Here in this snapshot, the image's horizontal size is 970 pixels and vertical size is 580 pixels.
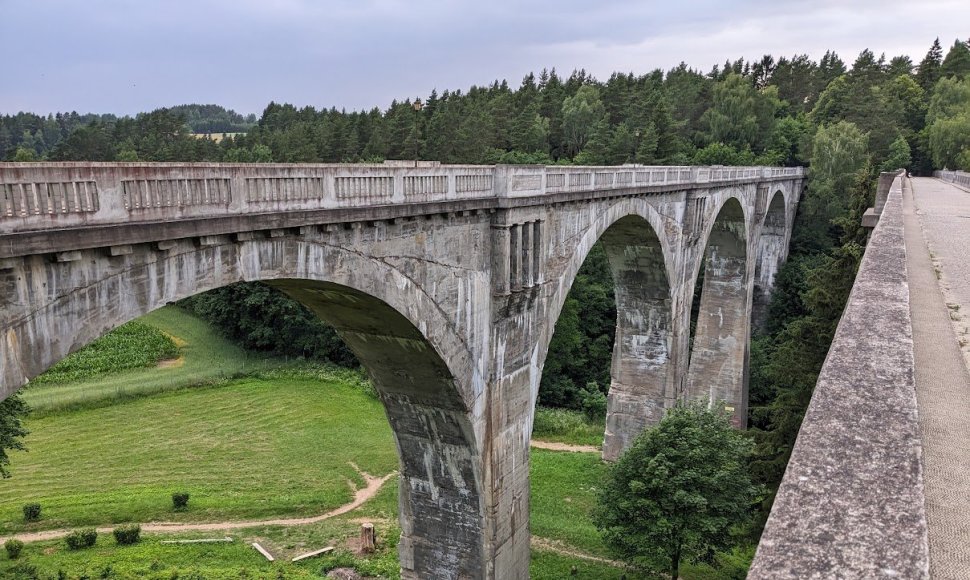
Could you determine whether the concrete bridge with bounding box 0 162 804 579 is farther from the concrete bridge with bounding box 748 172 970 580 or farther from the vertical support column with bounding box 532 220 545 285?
the concrete bridge with bounding box 748 172 970 580

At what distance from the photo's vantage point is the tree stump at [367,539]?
22.6 meters

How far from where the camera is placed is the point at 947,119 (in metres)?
62.5

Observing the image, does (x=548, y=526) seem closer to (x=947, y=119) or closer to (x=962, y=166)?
(x=962, y=166)

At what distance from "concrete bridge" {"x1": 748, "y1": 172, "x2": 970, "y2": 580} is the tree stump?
58.7 feet

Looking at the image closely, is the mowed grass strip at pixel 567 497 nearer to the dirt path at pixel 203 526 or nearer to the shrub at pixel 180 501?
the dirt path at pixel 203 526

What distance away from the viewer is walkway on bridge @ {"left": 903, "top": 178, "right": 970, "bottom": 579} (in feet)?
14.3

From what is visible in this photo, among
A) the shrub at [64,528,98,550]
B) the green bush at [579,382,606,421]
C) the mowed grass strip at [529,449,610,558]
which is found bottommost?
the green bush at [579,382,606,421]

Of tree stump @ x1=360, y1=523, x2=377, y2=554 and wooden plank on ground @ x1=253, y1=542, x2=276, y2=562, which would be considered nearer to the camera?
wooden plank on ground @ x1=253, y1=542, x2=276, y2=562

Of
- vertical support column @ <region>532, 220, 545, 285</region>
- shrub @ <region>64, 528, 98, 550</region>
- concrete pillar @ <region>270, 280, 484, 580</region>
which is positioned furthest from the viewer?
shrub @ <region>64, 528, 98, 550</region>

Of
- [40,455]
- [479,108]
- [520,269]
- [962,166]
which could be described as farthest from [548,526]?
[479,108]

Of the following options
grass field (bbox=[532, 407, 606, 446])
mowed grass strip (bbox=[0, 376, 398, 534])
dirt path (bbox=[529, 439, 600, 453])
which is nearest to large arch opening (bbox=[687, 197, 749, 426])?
grass field (bbox=[532, 407, 606, 446])

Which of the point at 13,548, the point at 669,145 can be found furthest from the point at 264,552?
the point at 669,145

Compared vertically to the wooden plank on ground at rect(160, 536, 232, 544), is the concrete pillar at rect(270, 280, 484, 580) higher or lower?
higher

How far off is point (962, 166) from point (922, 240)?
1832 inches
